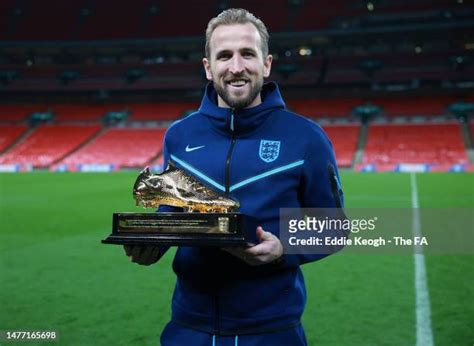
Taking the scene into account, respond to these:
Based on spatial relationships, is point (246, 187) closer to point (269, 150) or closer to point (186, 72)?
point (269, 150)

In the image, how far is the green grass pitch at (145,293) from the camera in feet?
13.6

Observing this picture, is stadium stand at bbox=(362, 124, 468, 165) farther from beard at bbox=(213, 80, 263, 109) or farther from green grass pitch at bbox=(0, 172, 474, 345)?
beard at bbox=(213, 80, 263, 109)

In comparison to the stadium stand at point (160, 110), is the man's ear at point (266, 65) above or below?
below

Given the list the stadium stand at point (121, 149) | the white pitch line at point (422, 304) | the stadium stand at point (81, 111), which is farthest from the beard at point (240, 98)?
the stadium stand at point (81, 111)

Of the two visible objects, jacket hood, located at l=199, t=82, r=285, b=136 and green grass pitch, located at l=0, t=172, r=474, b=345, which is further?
green grass pitch, located at l=0, t=172, r=474, b=345

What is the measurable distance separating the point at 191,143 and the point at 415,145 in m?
29.0

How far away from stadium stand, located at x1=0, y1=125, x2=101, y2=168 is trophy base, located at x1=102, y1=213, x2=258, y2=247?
30714 millimetres

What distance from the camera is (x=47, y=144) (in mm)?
34500

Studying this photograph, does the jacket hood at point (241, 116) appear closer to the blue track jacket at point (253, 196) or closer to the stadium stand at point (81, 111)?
the blue track jacket at point (253, 196)

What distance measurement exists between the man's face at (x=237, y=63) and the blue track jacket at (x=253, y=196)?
7 cm

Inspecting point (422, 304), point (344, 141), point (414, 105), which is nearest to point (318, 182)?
point (422, 304)

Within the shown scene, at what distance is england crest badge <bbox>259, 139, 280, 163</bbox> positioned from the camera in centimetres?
192

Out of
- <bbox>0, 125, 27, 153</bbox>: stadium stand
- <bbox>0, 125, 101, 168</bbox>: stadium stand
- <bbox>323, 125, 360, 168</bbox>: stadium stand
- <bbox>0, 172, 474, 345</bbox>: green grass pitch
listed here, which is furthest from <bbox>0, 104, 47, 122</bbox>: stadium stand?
<bbox>0, 172, 474, 345</bbox>: green grass pitch

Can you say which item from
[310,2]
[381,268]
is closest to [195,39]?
[310,2]
